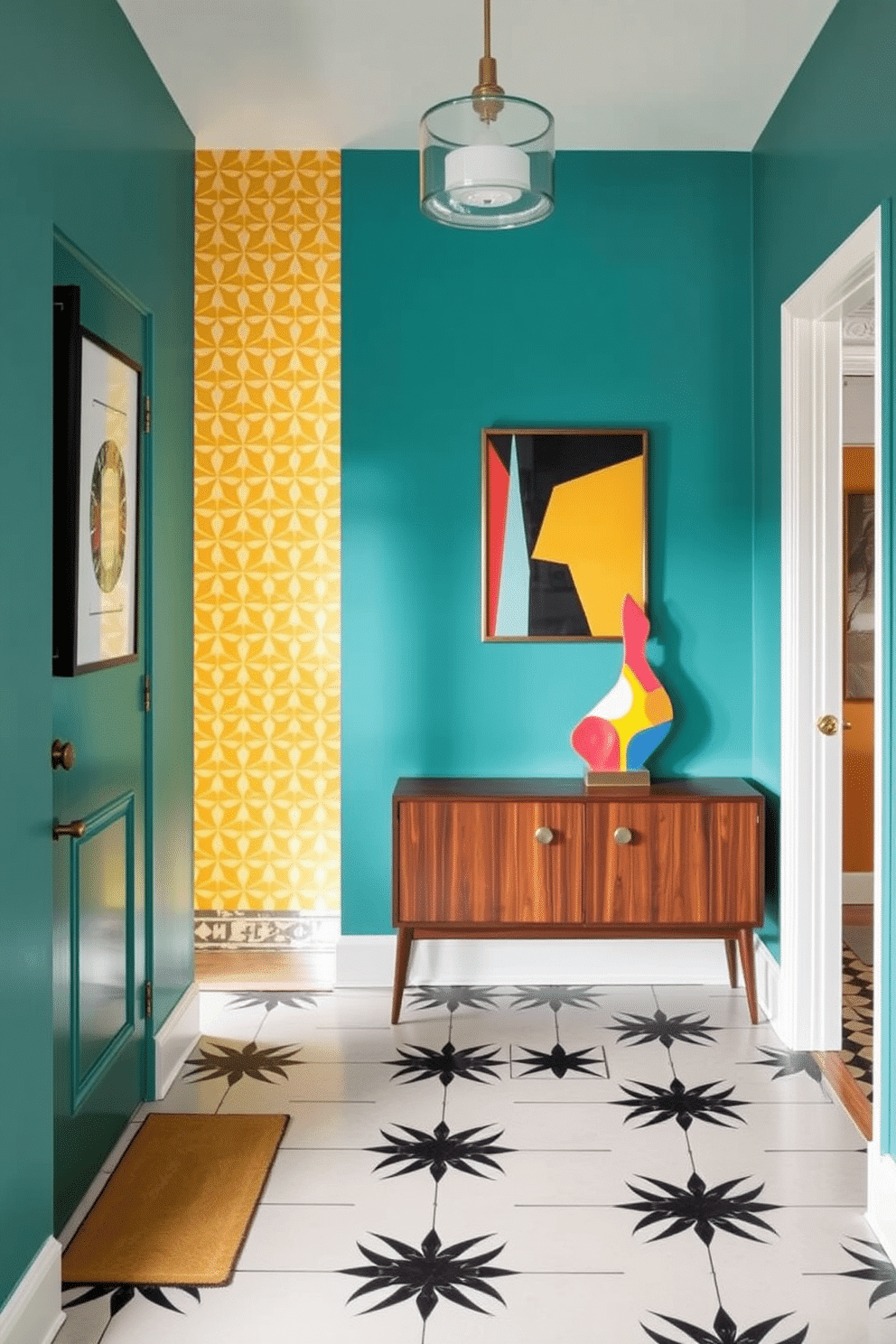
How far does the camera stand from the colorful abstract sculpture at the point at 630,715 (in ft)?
13.4

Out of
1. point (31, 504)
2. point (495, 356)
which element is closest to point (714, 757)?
point (495, 356)

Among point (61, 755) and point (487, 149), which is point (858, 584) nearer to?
point (487, 149)

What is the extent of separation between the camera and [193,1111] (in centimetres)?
333

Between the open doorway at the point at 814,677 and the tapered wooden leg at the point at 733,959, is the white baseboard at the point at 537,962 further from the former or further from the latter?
the open doorway at the point at 814,677

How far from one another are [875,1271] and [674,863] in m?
1.52

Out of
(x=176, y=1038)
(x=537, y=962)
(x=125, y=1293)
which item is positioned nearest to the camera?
(x=125, y=1293)

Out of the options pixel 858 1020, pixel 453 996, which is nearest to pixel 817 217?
pixel 858 1020

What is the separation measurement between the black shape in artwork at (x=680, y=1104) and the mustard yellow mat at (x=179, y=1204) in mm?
915

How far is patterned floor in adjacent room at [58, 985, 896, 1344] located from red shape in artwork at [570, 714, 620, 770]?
79cm

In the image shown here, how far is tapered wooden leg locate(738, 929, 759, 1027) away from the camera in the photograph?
3936mm

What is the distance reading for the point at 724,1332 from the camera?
7.55 feet

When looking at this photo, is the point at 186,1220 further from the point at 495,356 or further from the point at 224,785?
the point at 495,356

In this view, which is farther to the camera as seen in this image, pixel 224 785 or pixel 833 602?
pixel 224 785

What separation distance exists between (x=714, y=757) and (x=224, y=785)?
169cm
